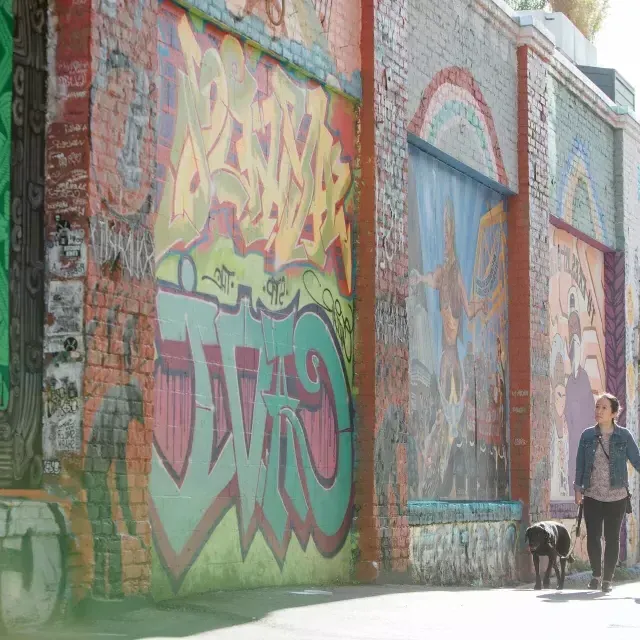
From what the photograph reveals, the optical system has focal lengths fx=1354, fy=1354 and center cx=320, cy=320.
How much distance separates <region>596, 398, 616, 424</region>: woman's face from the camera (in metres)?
12.2

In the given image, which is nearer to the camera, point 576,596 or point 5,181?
point 5,181

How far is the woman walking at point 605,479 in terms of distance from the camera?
12.0 m

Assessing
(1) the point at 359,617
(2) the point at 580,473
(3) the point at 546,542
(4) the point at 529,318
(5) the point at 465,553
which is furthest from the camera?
(4) the point at 529,318

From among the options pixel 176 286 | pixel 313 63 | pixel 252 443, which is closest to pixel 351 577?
pixel 252 443

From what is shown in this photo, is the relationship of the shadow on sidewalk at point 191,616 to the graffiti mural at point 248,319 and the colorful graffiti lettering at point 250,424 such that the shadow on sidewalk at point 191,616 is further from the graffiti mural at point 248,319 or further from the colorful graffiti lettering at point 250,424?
the colorful graffiti lettering at point 250,424

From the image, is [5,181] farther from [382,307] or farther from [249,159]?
[382,307]

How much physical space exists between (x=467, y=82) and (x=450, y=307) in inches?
95.2

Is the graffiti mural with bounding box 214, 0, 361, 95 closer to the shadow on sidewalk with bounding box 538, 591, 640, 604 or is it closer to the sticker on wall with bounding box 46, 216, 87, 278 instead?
the sticker on wall with bounding box 46, 216, 87, 278

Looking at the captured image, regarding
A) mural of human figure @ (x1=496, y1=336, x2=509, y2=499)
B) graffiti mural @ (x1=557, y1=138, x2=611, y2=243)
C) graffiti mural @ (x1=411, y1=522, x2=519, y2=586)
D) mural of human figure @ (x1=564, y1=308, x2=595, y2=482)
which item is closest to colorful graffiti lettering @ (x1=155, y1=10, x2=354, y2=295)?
graffiti mural @ (x1=411, y1=522, x2=519, y2=586)

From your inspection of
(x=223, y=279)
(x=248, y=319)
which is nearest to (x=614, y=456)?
(x=248, y=319)

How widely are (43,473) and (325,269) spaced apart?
411cm

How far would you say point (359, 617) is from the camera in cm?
833

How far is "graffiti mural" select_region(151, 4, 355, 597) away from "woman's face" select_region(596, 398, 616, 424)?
237cm

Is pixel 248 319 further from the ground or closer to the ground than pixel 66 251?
closer to the ground
